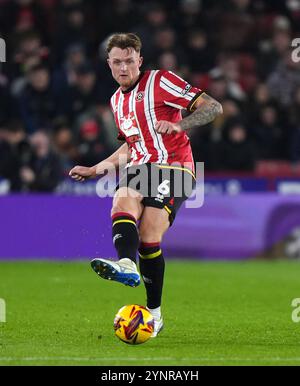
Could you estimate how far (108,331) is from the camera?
8211 millimetres

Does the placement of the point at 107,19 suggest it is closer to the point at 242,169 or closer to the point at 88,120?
the point at 88,120

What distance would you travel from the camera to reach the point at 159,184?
7.73 meters

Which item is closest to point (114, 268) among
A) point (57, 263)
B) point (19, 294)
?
point (19, 294)

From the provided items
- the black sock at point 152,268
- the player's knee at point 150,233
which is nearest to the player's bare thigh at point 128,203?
the player's knee at point 150,233

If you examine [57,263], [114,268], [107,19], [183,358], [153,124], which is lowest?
[57,263]

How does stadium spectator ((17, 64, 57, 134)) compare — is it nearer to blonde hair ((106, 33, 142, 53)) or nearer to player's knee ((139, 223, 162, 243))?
blonde hair ((106, 33, 142, 53))

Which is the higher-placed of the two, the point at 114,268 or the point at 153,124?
the point at 153,124

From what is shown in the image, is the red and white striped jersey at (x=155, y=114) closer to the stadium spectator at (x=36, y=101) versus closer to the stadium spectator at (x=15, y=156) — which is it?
the stadium spectator at (x=15, y=156)

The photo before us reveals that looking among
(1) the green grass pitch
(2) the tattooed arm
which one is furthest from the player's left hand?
(1) the green grass pitch

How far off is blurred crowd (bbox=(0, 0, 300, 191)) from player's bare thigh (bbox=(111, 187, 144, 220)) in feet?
23.7

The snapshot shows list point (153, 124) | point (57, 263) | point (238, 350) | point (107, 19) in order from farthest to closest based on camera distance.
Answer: point (107, 19) < point (57, 263) < point (153, 124) < point (238, 350)

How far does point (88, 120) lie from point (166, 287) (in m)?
Result: 4.93

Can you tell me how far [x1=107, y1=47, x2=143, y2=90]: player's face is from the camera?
770 centimetres
